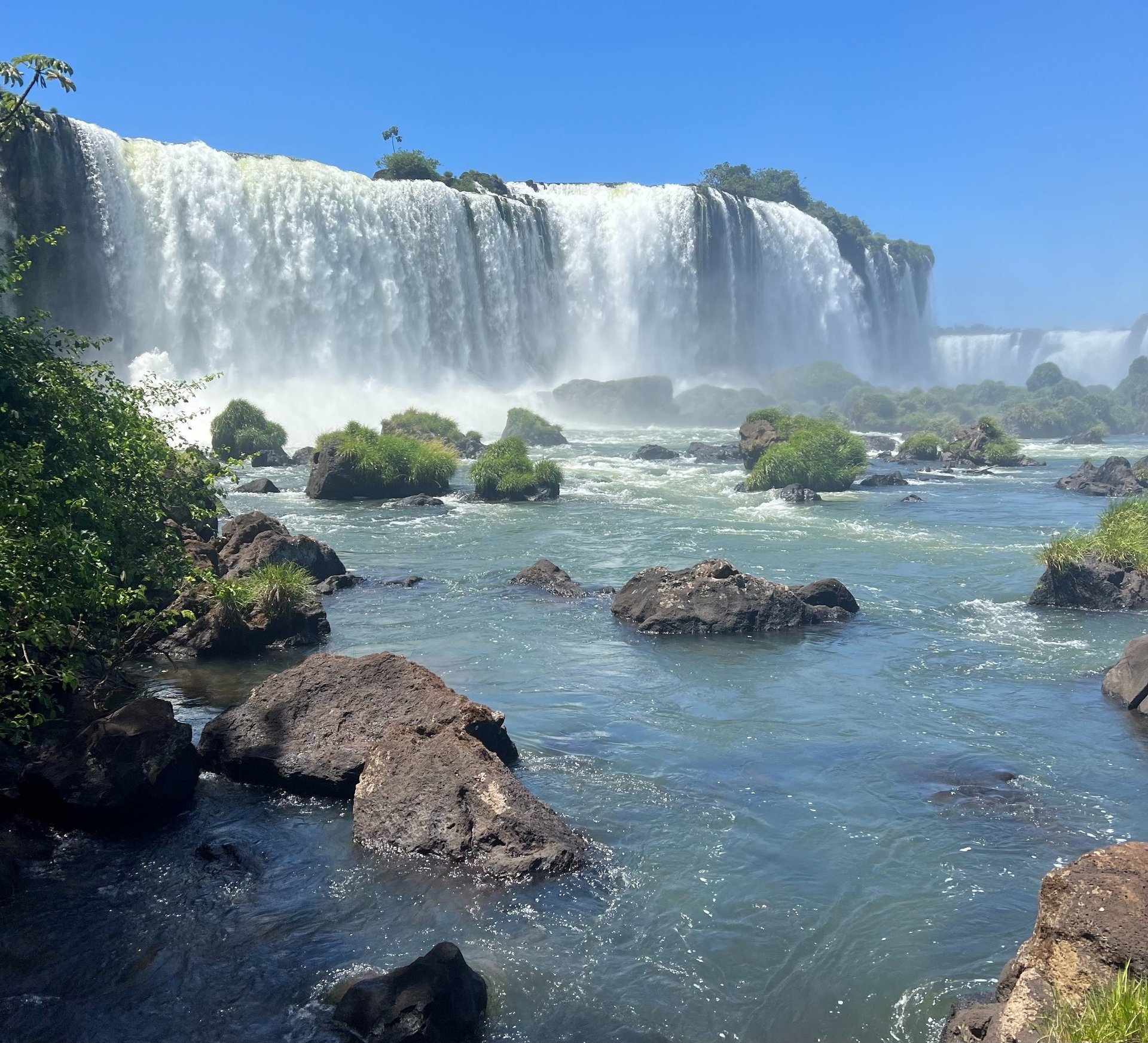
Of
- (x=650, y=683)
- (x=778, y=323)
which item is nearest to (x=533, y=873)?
(x=650, y=683)

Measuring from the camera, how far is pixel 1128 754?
9945 millimetres

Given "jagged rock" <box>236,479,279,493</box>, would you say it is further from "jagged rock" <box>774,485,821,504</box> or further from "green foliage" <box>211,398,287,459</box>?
"jagged rock" <box>774,485,821,504</box>

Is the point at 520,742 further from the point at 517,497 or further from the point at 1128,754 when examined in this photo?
the point at 517,497

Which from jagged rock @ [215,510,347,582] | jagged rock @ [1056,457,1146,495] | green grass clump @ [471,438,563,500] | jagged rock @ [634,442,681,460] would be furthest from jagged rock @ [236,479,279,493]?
jagged rock @ [1056,457,1146,495]

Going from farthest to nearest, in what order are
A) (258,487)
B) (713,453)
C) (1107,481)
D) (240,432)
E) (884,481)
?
(713,453)
(240,432)
(884,481)
(1107,481)
(258,487)

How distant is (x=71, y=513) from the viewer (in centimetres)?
859

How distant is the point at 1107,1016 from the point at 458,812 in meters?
4.47

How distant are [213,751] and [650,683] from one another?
196 inches

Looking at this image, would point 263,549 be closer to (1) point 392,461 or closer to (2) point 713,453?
(1) point 392,461

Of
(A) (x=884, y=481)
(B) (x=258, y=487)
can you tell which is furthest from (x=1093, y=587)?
(B) (x=258, y=487)

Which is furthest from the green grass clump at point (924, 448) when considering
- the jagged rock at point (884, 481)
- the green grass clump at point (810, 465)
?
the green grass clump at point (810, 465)

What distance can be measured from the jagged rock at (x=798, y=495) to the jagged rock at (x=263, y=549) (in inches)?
594

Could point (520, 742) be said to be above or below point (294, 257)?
below

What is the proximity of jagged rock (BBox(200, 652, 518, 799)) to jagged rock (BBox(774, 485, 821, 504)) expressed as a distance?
20.4 meters
